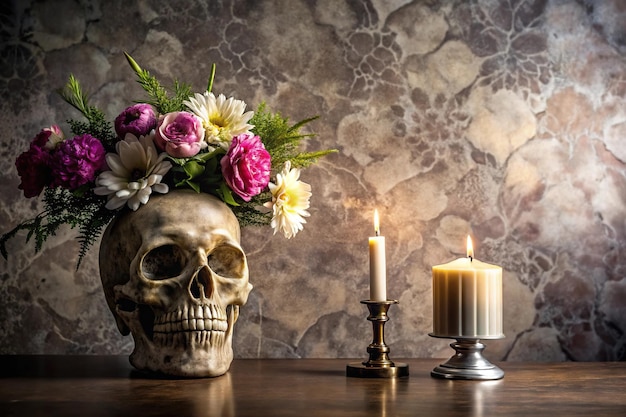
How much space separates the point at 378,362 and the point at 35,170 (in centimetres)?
63

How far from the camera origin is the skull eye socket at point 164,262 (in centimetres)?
120

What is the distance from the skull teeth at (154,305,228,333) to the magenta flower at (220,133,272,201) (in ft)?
0.62

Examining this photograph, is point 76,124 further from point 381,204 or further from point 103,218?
point 381,204

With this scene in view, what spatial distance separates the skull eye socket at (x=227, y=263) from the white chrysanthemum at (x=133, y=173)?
0.13 meters

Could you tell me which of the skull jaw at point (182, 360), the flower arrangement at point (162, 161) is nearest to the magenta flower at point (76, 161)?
the flower arrangement at point (162, 161)

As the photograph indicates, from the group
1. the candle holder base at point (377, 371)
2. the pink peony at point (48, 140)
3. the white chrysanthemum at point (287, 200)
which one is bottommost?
the candle holder base at point (377, 371)

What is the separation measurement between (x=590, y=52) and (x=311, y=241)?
0.68 meters

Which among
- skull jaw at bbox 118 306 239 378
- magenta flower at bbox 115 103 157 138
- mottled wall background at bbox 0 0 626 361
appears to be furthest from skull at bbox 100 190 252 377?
mottled wall background at bbox 0 0 626 361

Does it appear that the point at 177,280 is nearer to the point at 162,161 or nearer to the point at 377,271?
the point at 162,161

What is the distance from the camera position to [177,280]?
117 cm

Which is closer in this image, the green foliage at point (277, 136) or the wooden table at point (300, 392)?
the wooden table at point (300, 392)

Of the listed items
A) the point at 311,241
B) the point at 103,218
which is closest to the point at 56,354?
the point at 103,218

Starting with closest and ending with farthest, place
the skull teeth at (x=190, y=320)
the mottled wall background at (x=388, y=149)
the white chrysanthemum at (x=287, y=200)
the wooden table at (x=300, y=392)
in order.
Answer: the wooden table at (x=300, y=392)
the skull teeth at (x=190, y=320)
the white chrysanthemum at (x=287, y=200)
the mottled wall background at (x=388, y=149)

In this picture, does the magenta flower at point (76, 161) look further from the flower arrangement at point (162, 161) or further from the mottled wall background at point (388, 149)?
the mottled wall background at point (388, 149)
